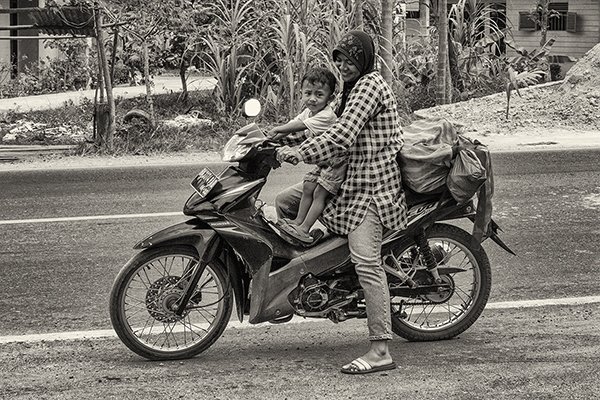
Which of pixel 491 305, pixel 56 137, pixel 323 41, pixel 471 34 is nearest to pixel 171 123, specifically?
pixel 56 137

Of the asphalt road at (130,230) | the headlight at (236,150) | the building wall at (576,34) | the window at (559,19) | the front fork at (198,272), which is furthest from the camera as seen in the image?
the window at (559,19)

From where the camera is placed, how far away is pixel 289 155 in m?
5.64

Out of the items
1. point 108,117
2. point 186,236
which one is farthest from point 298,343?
point 108,117

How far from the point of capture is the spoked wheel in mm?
5871

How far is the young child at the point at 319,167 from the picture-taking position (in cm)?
598

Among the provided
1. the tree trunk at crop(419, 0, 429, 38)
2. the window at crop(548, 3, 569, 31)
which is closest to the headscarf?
the tree trunk at crop(419, 0, 429, 38)

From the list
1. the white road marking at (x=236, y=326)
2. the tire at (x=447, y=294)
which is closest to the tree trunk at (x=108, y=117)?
the white road marking at (x=236, y=326)

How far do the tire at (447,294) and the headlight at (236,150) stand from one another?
3.31ft

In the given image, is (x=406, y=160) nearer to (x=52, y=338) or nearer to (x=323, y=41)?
(x=52, y=338)

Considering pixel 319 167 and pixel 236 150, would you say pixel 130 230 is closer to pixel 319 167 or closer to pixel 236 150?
pixel 319 167

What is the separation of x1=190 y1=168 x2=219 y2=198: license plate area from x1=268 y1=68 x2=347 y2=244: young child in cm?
42

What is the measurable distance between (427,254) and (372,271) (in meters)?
0.46

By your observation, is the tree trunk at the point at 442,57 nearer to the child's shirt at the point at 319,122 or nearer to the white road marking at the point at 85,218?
the white road marking at the point at 85,218

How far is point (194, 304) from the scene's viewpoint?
6.00m
